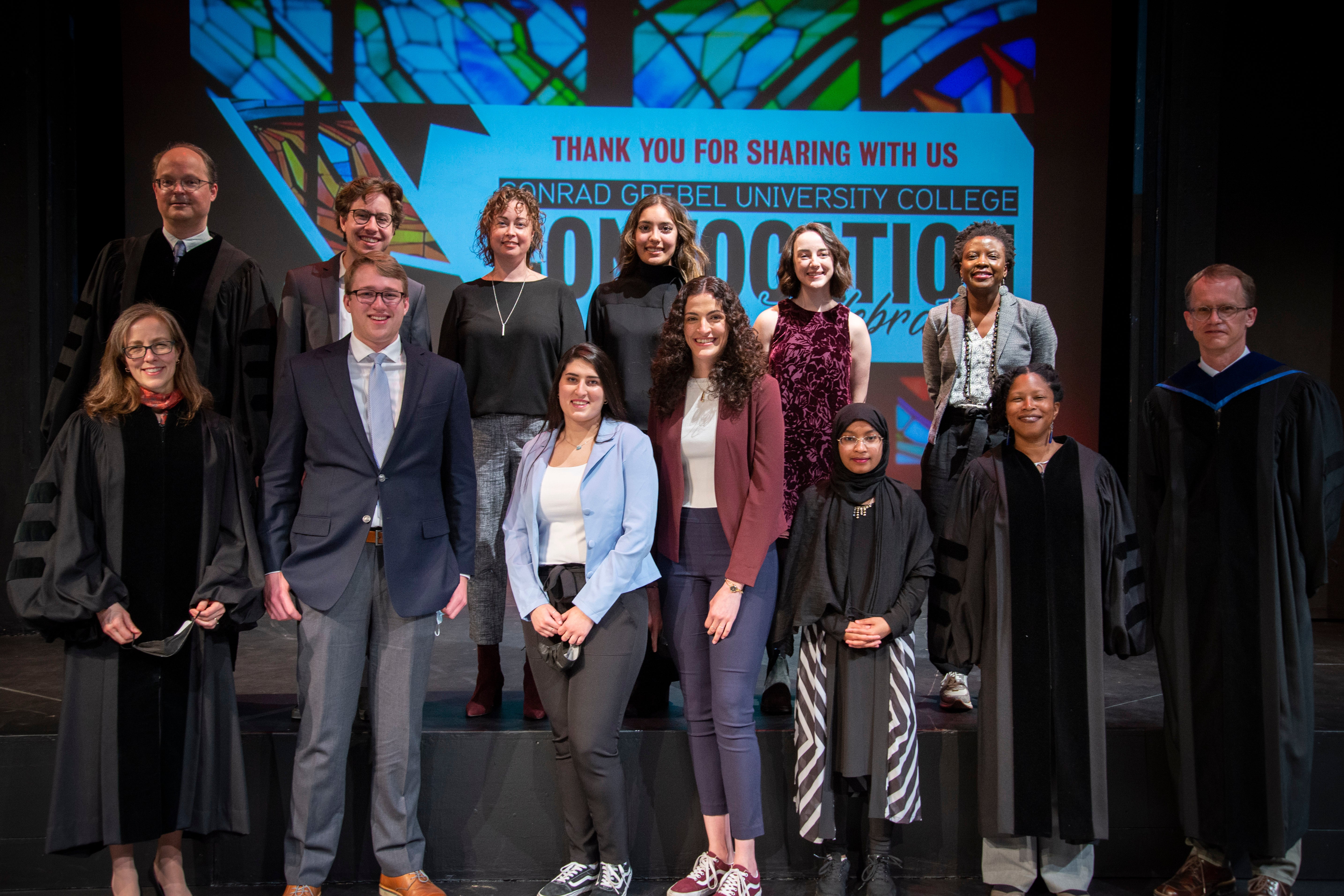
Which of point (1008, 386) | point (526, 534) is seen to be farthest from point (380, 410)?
point (1008, 386)

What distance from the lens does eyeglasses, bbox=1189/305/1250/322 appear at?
9.53ft

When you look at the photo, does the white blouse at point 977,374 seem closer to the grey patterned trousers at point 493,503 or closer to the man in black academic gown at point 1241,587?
the man in black academic gown at point 1241,587

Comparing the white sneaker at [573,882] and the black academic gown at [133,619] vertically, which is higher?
the black academic gown at [133,619]

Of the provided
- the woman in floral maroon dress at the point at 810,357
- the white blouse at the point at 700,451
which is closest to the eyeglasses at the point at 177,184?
the white blouse at the point at 700,451

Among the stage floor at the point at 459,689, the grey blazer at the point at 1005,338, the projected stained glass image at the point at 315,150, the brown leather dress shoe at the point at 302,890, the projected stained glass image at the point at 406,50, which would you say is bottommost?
the brown leather dress shoe at the point at 302,890

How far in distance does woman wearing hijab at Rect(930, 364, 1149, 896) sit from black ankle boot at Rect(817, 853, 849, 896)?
410 mm

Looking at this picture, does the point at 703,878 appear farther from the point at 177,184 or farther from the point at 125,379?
the point at 177,184

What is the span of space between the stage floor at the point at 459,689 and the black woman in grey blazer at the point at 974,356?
1.70 feet

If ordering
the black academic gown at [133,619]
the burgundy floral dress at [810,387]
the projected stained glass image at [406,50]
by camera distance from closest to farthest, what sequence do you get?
the black academic gown at [133,619] < the burgundy floral dress at [810,387] < the projected stained glass image at [406,50]

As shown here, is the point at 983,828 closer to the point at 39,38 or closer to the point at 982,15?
the point at 982,15

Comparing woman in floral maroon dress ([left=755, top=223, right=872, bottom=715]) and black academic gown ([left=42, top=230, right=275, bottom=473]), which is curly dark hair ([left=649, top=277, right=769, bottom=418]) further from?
black academic gown ([left=42, top=230, right=275, bottom=473])

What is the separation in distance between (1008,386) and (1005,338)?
38 cm

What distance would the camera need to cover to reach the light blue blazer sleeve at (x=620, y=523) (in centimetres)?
268

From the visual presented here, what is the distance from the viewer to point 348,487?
2.66 metres
